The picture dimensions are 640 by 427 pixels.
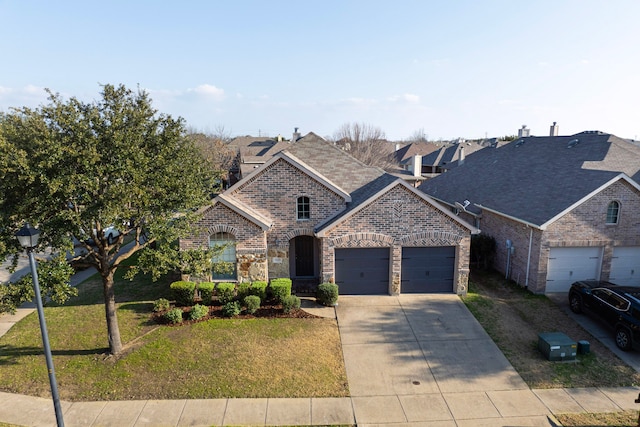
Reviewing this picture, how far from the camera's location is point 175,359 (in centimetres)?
1209

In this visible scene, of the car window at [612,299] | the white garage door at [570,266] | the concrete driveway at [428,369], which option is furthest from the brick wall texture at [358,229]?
the car window at [612,299]

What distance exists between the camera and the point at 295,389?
35.2ft

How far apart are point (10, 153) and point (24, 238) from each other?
7.94 ft

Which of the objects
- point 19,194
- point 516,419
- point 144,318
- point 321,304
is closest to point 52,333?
point 144,318

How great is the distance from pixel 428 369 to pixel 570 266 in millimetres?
10207

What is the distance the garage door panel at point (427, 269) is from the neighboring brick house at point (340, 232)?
0.04m

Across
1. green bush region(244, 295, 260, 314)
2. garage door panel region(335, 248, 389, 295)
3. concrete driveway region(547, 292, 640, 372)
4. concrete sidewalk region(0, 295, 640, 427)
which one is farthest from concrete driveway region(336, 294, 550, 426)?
concrete driveway region(547, 292, 640, 372)

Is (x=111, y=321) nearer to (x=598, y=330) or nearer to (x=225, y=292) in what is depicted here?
(x=225, y=292)

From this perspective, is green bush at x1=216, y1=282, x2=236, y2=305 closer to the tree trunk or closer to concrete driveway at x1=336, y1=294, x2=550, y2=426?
the tree trunk

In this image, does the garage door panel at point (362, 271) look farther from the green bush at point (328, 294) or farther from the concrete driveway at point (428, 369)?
the green bush at point (328, 294)

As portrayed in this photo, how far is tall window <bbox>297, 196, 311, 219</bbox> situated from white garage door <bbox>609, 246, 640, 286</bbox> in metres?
14.0

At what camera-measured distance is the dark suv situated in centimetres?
1272

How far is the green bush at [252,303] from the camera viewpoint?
15.1 metres

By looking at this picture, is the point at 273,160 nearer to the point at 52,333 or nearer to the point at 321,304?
the point at 321,304
